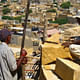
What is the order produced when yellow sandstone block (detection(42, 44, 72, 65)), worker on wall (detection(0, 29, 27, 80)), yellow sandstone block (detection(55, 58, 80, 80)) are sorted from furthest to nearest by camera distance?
1. yellow sandstone block (detection(42, 44, 72, 65))
2. yellow sandstone block (detection(55, 58, 80, 80))
3. worker on wall (detection(0, 29, 27, 80))

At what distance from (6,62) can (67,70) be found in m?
Result: 0.72

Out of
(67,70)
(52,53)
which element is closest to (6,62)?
(67,70)

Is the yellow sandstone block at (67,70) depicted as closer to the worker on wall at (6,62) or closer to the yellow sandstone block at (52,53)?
the yellow sandstone block at (52,53)

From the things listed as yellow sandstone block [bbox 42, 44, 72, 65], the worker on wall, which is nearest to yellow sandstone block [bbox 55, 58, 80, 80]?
yellow sandstone block [bbox 42, 44, 72, 65]

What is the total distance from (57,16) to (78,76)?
116ft

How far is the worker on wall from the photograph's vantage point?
2.17 m

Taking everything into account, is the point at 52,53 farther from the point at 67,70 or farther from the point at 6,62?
the point at 6,62

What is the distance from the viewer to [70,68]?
257 centimetres

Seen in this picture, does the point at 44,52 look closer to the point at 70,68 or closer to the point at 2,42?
the point at 70,68

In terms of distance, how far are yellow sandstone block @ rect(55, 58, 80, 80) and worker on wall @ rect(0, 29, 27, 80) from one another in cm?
53

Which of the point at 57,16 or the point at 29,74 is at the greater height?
the point at 29,74

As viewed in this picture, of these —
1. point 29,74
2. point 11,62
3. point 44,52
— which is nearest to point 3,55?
point 11,62

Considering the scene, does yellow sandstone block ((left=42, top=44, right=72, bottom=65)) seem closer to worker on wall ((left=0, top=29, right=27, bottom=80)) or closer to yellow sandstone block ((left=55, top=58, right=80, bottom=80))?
yellow sandstone block ((left=55, top=58, right=80, bottom=80))

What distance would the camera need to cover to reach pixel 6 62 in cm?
219
